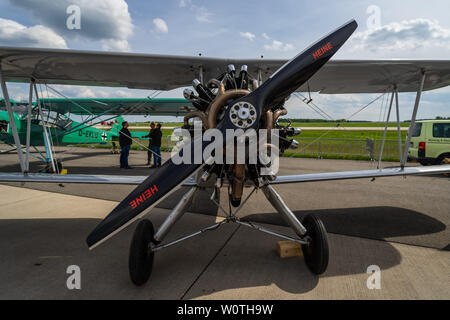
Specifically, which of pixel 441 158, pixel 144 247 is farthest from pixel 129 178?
pixel 441 158

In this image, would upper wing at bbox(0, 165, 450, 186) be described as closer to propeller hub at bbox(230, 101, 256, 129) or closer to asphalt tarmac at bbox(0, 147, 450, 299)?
asphalt tarmac at bbox(0, 147, 450, 299)

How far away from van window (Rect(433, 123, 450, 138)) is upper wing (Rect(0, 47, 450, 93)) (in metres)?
4.39

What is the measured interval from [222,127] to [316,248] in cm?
150

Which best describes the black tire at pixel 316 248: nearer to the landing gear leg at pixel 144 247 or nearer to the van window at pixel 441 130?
the landing gear leg at pixel 144 247

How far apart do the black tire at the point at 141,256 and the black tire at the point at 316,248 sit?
5.15 feet

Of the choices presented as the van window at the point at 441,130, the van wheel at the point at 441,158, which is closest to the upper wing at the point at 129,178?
the van wheel at the point at 441,158

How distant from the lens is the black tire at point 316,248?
2184 millimetres

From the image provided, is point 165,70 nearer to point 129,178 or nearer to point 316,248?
point 129,178

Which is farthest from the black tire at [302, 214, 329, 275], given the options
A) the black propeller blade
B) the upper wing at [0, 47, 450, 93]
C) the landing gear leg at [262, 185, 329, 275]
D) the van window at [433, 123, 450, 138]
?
the van window at [433, 123, 450, 138]

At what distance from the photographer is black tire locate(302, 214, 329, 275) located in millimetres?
2184
